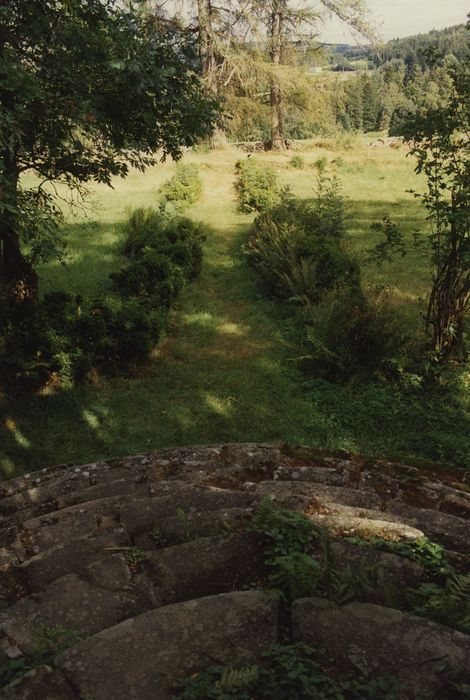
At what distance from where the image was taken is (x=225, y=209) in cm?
1769

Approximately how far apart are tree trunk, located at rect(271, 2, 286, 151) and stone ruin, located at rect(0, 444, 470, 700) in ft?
71.1

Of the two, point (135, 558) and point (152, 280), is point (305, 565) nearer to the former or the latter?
point (135, 558)

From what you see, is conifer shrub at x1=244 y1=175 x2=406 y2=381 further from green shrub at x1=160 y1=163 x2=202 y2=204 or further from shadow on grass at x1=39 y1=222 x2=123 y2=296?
green shrub at x1=160 y1=163 x2=202 y2=204

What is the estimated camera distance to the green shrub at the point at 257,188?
16.8 metres

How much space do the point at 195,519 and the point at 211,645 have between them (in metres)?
1.20

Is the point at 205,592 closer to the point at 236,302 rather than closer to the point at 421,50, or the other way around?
the point at 421,50

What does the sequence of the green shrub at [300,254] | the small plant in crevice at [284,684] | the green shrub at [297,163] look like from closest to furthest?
1. the small plant in crevice at [284,684]
2. the green shrub at [300,254]
3. the green shrub at [297,163]

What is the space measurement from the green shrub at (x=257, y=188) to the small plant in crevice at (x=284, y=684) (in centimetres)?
1407

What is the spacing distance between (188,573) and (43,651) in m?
0.89

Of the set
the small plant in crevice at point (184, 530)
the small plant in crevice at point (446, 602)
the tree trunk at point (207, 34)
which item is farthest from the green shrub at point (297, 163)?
the small plant in crevice at point (446, 602)

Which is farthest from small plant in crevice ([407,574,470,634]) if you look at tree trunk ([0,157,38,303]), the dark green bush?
tree trunk ([0,157,38,303])

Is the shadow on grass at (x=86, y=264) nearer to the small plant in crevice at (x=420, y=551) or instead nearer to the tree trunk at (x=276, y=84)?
the small plant in crevice at (x=420, y=551)

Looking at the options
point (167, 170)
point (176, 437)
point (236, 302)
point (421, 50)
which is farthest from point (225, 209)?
point (176, 437)

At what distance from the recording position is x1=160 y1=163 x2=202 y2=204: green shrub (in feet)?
58.6
